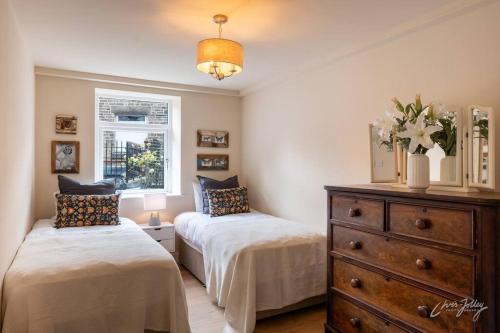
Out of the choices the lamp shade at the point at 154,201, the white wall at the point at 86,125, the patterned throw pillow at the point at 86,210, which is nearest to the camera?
the patterned throw pillow at the point at 86,210

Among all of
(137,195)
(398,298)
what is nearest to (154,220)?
(137,195)

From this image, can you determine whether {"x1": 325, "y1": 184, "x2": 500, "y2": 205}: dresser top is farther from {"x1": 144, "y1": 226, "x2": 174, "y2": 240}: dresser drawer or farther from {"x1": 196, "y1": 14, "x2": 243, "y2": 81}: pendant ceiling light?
{"x1": 144, "y1": 226, "x2": 174, "y2": 240}: dresser drawer

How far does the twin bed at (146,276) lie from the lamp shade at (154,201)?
65 cm

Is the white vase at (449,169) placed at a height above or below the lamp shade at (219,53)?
below

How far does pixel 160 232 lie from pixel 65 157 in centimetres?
136

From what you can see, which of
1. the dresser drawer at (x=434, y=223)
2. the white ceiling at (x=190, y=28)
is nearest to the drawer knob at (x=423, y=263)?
the dresser drawer at (x=434, y=223)

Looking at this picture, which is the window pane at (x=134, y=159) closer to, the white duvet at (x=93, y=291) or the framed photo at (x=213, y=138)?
the framed photo at (x=213, y=138)

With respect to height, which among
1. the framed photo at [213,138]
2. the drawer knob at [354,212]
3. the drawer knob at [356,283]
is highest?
the framed photo at [213,138]

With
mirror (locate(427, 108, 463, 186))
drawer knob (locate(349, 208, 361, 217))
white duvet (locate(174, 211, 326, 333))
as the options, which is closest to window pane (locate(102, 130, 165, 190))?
white duvet (locate(174, 211, 326, 333))

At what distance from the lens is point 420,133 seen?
1701 mm

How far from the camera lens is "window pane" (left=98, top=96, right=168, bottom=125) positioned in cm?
404

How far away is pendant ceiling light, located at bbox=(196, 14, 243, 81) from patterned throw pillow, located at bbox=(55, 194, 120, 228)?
1.82 metres

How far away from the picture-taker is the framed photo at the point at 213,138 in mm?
4367

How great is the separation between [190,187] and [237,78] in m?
1.54
